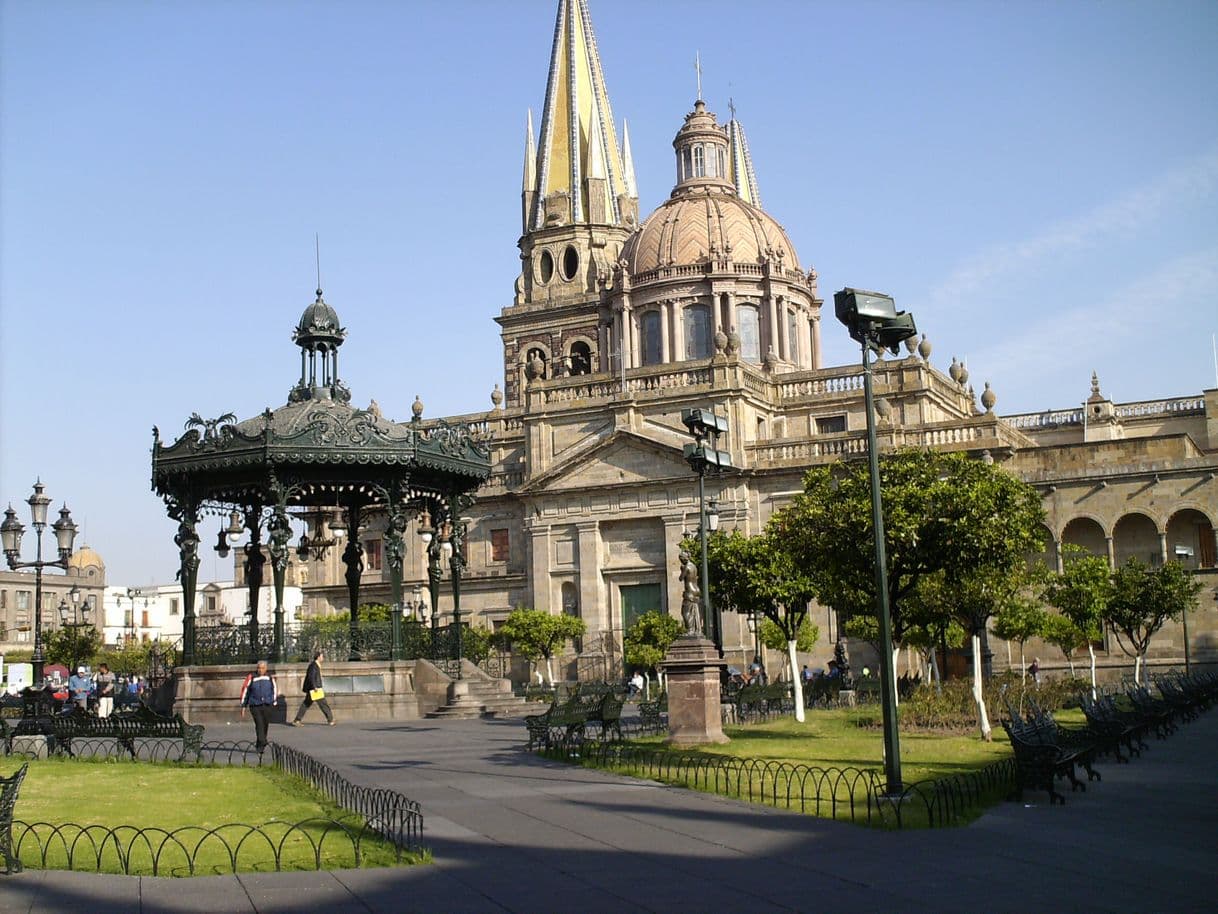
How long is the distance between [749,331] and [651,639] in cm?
2078

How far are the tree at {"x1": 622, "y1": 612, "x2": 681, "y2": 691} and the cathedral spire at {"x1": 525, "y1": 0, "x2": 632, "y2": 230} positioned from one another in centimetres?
3040

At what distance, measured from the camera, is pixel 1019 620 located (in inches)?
1097

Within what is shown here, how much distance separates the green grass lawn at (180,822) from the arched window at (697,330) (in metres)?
43.0

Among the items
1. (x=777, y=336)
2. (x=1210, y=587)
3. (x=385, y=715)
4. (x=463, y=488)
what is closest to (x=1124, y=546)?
(x=1210, y=587)

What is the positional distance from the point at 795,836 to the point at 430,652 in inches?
780

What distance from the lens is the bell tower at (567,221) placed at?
221ft

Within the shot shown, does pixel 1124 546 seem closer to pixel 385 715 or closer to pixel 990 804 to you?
pixel 385 715

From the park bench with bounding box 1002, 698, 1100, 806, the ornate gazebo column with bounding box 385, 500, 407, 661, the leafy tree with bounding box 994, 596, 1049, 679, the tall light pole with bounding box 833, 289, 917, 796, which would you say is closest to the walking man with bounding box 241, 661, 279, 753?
the ornate gazebo column with bounding box 385, 500, 407, 661

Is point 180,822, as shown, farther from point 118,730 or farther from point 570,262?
point 570,262

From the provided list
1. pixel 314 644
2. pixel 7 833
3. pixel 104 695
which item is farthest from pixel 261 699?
pixel 104 695

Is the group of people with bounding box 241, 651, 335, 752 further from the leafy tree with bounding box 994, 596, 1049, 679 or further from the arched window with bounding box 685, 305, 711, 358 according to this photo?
the arched window with bounding box 685, 305, 711, 358

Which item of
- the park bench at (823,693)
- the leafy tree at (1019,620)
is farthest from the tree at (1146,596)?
the park bench at (823,693)

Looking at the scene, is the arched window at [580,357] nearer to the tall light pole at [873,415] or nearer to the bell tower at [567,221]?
the bell tower at [567,221]

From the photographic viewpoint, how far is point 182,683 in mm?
29047
